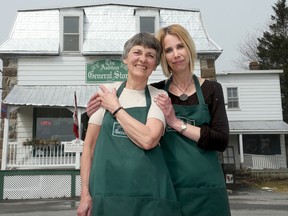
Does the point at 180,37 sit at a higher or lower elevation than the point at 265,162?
higher

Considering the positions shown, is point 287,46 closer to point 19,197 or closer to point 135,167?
point 19,197

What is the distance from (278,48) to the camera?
32.2m

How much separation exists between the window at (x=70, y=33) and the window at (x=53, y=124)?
241 cm

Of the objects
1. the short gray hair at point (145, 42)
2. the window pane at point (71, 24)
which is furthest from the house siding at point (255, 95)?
the short gray hair at point (145, 42)

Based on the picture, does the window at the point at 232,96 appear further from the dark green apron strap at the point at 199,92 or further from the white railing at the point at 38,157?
the dark green apron strap at the point at 199,92

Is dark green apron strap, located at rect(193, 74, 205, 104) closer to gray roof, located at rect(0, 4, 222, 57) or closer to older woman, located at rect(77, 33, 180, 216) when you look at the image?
older woman, located at rect(77, 33, 180, 216)

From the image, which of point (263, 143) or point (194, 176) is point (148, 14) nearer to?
point (263, 143)

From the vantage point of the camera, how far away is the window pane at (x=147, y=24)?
559 inches

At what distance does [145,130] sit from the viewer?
177cm

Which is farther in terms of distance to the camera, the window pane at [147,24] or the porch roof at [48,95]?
the window pane at [147,24]

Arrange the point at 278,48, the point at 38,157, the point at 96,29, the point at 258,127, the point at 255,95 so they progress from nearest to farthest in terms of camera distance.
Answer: the point at 38,157 < the point at 96,29 < the point at 258,127 < the point at 255,95 < the point at 278,48

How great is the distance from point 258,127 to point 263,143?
164 cm

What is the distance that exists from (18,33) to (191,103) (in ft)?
42.5

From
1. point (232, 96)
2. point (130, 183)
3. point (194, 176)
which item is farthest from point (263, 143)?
point (130, 183)
